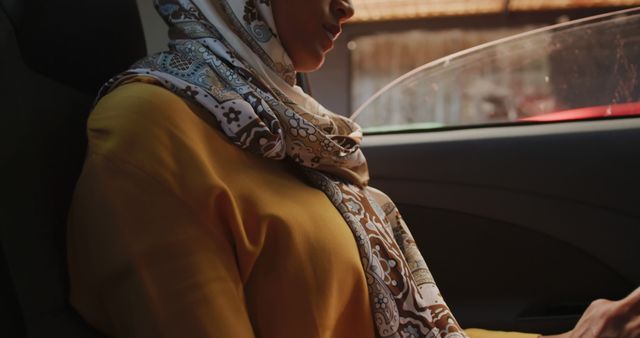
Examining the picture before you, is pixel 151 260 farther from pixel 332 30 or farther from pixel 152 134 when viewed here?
pixel 332 30

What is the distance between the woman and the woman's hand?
0.29m

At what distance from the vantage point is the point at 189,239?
2.73ft

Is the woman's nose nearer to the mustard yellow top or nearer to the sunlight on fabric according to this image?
the mustard yellow top

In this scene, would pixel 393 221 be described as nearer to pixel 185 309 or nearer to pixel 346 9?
pixel 346 9

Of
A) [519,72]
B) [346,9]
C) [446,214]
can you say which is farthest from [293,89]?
[519,72]

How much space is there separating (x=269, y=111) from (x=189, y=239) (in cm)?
25

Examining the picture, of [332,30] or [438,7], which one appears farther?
[438,7]

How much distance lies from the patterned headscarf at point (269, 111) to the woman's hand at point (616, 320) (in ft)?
0.95

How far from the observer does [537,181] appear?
1979mm

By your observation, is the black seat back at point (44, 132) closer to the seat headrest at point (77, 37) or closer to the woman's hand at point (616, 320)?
the seat headrest at point (77, 37)

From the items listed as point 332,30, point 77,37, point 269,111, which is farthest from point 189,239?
point 332,30

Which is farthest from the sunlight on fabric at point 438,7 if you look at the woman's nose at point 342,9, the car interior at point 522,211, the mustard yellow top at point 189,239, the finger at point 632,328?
the mustard yellow top at point 189,239

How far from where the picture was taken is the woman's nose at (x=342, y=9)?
3.94 feet

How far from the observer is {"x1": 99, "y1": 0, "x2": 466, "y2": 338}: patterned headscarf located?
96 centimetres
